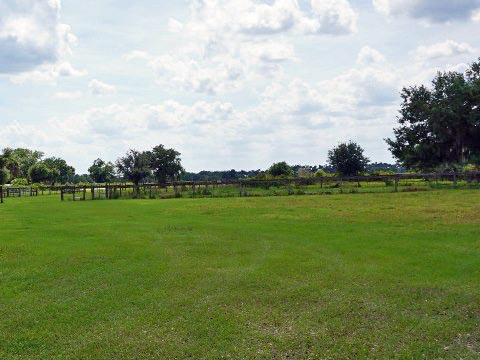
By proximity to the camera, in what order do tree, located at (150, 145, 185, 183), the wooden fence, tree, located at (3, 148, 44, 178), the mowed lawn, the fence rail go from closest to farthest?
the mowed lawn → the fence rail → the wooden fence → tree, located at (150, 145, 185, 183) → tree, located at (3, 148, 44, 178)

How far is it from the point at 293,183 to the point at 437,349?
2171 inches

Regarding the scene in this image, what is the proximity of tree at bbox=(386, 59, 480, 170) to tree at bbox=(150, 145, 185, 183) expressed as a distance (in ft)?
200

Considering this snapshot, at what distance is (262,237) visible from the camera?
19.4 metres

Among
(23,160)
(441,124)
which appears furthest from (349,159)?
(23,160)

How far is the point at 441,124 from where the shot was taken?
60.0m

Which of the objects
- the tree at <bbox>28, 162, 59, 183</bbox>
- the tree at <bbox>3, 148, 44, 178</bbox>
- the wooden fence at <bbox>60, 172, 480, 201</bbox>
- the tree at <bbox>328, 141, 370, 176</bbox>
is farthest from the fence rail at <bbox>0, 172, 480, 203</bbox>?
the tree at <bbox>3, 148, 44, 178</bbox>

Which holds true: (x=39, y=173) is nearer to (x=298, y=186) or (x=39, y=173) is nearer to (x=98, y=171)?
(x=98, y=171)

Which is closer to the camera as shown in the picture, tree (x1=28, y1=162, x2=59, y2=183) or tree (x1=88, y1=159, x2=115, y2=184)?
tree (x1=28, y1=162, x2=59, y2=183)

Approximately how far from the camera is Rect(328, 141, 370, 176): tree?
87.2 meters

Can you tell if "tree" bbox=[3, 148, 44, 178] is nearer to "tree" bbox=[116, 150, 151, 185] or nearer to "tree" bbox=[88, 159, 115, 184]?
"tree" bbox=[88, 159, 115, 184]

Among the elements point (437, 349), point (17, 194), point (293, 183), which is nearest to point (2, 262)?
point (437, 349)

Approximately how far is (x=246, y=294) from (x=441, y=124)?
183 ft

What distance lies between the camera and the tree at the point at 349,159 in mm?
87250

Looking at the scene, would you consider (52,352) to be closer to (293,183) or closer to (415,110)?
(293,183)
